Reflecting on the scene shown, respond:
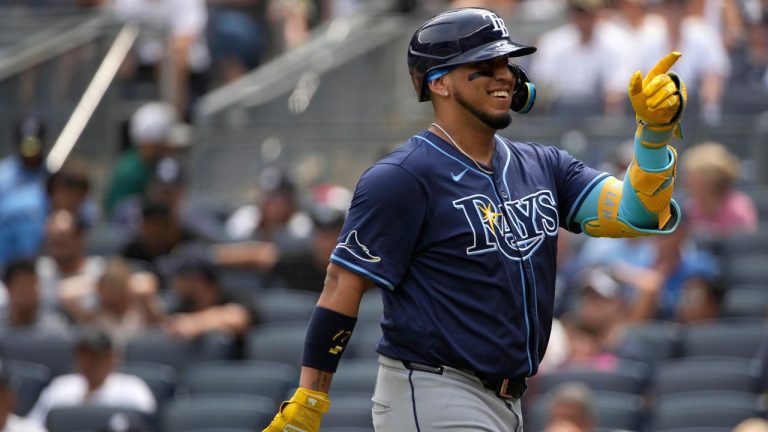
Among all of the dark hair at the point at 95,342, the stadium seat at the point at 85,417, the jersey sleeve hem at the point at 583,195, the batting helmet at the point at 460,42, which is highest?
the batting helmet at the point at 460,42

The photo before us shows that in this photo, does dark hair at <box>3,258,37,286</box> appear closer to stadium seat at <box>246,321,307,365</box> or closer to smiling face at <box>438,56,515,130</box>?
stadium seat at <box>246,321,307,365</box>

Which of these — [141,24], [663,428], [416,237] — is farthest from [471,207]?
[141,24]

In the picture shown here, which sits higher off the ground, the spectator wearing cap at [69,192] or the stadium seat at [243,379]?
the spectator wearing cap at [69,192]

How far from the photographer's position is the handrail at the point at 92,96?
12781 mm

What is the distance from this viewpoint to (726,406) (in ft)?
25.7

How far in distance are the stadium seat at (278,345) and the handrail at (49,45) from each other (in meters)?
4.55

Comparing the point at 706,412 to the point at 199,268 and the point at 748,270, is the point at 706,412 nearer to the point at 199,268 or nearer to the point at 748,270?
the point at 748,270

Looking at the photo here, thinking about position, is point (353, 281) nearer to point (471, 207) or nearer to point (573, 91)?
point (471, 207)

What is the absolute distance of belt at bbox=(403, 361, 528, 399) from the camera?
4430mm

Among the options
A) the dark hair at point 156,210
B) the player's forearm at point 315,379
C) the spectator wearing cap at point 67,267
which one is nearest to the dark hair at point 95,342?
the spectator wearing cap at point 67,267

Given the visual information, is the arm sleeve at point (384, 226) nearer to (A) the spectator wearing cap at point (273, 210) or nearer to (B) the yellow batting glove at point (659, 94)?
(B) the yellow batting glove at point (659, 94)

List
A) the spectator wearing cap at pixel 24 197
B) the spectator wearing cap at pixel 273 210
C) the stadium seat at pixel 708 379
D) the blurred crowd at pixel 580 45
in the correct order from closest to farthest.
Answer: the stadium seat at pixel 708 379, the spectator wearing cap at pixel 273 210, the spectator wearing cap at pixel 24 197, the blurred crowd at pixel 580 45

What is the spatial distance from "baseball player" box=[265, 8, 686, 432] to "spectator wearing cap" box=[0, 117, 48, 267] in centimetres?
697

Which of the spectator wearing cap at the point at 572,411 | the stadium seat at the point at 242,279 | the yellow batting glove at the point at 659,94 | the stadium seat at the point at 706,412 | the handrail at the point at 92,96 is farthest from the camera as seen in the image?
the handrail at the point at 92,96
